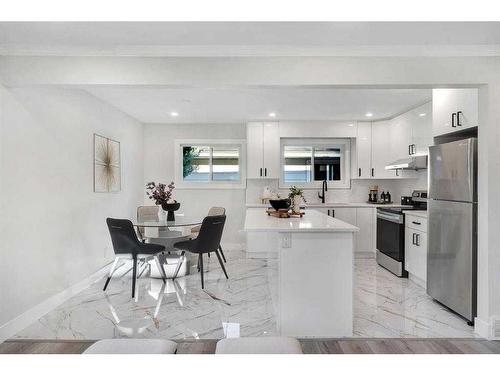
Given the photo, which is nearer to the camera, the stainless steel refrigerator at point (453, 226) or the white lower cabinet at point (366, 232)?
the stainless steel refrigerator at point (453, 226)

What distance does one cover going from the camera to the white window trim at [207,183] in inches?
230

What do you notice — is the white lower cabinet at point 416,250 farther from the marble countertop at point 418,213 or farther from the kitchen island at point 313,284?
the kitchen island at point 313,284

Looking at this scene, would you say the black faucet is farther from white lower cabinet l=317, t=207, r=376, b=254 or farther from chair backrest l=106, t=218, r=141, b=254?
chair backrest l=106, t=218, r=141, b=254

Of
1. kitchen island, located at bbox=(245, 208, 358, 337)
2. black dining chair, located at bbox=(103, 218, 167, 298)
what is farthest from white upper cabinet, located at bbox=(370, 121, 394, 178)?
black dining chair, located at bbox=(103, 218, 167, 298)

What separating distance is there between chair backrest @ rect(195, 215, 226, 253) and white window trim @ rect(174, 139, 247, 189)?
6.72ft

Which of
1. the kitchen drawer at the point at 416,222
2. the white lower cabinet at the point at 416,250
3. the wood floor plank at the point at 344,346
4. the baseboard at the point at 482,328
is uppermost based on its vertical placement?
Result: the kitchen drawer at the point at 416,222

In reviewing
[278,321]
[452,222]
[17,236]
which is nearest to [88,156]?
[17,236]

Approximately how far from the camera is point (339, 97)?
4.07m

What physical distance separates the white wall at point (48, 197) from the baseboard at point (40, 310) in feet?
0.17

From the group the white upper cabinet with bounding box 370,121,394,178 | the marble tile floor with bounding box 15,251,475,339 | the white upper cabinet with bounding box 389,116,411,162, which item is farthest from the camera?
the white upper cabinet with bounding box 370,121,394,178

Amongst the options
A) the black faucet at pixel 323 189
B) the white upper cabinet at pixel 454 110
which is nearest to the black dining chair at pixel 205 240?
the black faucet at pixel 323 189

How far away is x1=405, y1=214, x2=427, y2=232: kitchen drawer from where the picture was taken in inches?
144

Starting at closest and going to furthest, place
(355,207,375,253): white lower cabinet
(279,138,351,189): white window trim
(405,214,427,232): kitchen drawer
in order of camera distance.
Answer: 1. (405,214,427,232): kitchen drawer
2. (355,207,375,253): white lower cabinet
3. (279,138,351,189): white window trim

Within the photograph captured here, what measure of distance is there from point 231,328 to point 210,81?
2.02 meters
